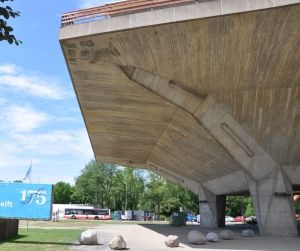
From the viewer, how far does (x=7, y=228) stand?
Result: 19.1 meters

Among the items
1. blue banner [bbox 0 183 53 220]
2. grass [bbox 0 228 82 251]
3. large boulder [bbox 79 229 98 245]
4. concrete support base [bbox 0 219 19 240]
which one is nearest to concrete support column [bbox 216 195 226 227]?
grass [bbox 0 228 82 251]

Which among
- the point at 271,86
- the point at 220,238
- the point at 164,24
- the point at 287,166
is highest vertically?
the point at 164,24

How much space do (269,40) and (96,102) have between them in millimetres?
10694

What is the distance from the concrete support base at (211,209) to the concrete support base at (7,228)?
65.2ft

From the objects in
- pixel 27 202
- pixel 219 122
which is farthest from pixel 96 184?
pixel 219 122

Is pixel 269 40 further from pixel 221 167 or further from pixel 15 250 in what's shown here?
pixel 221 167

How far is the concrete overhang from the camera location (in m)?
14.5

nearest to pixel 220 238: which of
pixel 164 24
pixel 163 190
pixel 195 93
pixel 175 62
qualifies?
pixel 195 93

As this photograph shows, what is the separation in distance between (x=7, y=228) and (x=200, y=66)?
1160 cm

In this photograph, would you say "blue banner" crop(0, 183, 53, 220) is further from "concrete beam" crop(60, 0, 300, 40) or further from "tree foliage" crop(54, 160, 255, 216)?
"tree foliage" crop(54, 160, 255, 216)

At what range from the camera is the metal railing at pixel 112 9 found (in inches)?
602

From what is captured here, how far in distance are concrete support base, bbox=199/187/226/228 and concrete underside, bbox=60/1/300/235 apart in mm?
10276

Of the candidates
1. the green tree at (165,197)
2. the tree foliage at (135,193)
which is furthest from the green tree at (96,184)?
the green tree at (165,197)

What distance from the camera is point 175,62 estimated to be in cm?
1712
